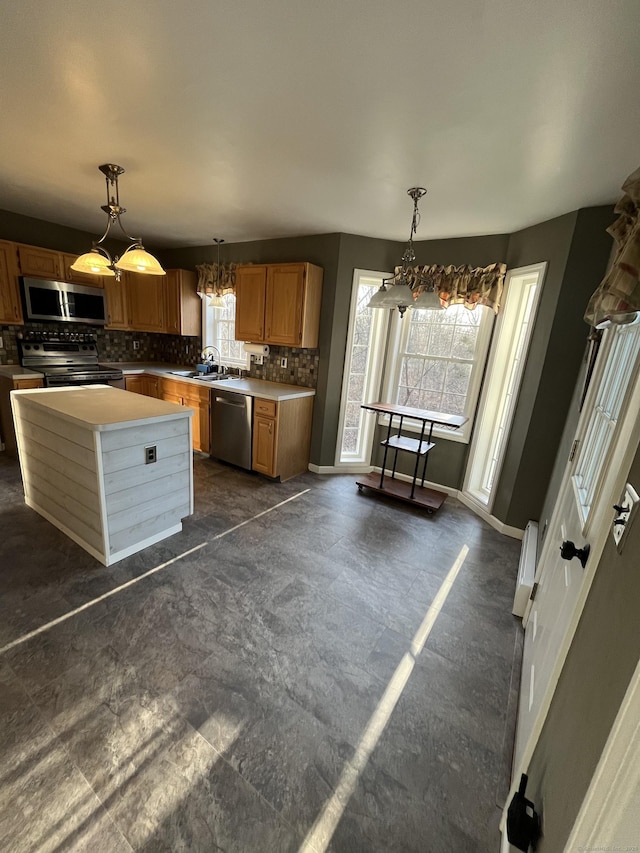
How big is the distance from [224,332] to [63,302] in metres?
1.82

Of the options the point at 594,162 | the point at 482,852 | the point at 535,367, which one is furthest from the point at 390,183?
the point at 482,852

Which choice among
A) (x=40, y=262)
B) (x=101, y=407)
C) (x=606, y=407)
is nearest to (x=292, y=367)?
(x=101, y=407)

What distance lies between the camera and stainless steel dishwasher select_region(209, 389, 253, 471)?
3.73m

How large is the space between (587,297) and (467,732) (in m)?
2.72

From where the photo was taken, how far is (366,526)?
3.00 metres

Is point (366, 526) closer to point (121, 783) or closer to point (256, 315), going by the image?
point (121, 783)

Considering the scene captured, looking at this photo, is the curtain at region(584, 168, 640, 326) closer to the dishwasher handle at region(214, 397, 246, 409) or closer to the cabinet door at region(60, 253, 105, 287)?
the dishwasher handle at region(214, 397, 246, 409)

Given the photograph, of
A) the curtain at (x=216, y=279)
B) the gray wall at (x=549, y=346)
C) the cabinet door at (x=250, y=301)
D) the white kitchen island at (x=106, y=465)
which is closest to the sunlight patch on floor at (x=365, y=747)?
the gray wall at (x=549, y=346)

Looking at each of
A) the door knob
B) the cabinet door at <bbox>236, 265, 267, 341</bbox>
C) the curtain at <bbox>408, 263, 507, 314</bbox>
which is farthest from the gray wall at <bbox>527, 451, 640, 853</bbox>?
the cabinet door at <bbox>236, 265, 267, 341</bbox>

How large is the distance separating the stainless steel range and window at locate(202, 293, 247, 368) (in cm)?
127

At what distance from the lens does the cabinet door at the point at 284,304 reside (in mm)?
3543

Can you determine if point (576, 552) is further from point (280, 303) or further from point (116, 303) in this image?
point (116, 303)

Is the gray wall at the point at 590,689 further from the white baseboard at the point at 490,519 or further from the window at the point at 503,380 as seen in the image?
the window at the point at 503,380

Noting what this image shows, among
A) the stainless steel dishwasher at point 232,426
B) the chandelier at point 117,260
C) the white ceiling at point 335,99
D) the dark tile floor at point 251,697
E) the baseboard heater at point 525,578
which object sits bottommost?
the dark tile floor at point 251,697
